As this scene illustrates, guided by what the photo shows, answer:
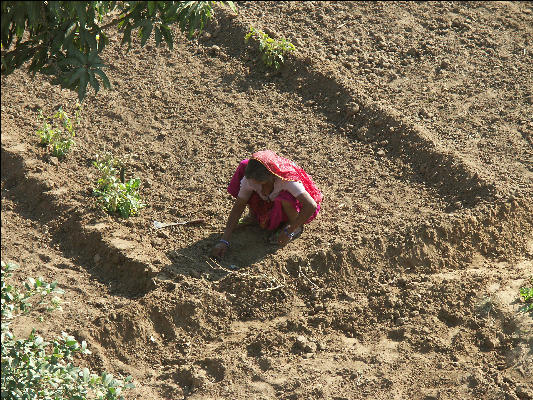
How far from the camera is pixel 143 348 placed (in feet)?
15.0

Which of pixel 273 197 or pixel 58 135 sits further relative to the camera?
pixel 58 135

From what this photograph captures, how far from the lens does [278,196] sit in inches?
Answer: 200

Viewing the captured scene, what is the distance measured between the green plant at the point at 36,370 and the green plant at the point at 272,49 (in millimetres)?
3354

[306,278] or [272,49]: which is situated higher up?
[272,49]

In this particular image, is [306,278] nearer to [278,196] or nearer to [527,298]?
[278,196]

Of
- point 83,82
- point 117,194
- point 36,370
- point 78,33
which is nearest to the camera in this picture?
point 36,370

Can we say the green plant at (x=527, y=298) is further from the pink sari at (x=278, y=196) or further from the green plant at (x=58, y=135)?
the green plant at (x=58, y=135)

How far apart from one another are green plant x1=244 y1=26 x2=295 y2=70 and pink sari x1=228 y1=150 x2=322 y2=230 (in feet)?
5.43

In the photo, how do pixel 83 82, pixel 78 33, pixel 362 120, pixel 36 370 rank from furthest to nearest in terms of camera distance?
pixel 362 120 → pixel 78 33 → pixel 83 82 → pixel 36 370

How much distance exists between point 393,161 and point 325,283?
Answer: 1355mm

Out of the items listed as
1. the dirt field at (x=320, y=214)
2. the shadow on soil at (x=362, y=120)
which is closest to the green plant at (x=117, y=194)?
the dirt field at (x=320, y=214)

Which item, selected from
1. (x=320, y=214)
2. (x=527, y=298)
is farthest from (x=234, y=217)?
(x=527, y=298)

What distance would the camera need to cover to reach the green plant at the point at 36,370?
3588mm

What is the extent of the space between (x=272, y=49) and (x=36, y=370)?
149 inches
